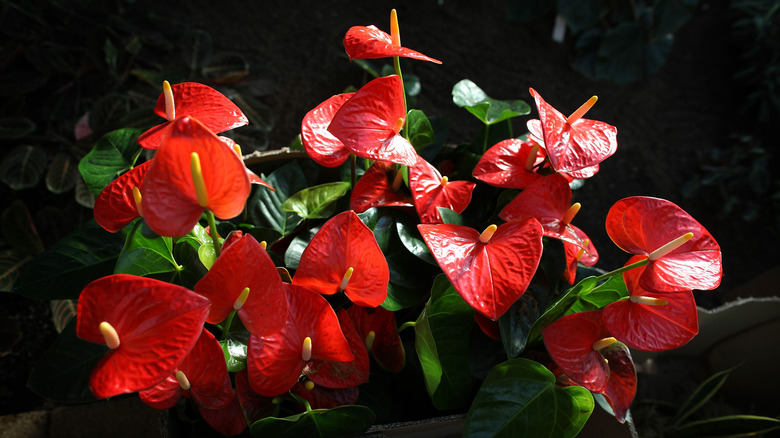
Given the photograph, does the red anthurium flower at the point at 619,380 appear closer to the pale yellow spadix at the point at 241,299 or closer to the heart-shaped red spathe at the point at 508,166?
the heart-shaped red spathe at the point at 508,166

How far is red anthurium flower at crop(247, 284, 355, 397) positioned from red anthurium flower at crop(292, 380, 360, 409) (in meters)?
0.05

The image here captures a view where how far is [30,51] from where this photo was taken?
1000 mm

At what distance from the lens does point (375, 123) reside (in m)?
0.47

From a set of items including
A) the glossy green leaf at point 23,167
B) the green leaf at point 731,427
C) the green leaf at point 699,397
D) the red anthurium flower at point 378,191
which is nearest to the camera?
the red anthurium flower at point 378,191

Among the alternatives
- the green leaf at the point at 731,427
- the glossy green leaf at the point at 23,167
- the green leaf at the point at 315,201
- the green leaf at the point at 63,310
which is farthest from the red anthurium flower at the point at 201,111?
the green leaf at the point at 731,427

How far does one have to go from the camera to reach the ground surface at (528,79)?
1190 mm

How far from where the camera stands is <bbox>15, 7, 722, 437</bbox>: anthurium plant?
0.36 meters

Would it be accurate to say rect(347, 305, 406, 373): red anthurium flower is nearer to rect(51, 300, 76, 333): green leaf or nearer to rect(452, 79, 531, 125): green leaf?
rect(452, 79, 531, 125): green leaf

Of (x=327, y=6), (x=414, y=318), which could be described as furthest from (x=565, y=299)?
(x=327, y=6)

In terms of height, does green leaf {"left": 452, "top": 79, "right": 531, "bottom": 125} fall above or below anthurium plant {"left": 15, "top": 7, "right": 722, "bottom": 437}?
above

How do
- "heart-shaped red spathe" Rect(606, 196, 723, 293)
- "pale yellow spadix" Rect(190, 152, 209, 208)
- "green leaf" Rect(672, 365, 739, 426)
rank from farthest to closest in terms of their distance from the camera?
1. "green leaf" Rect(672, 365, 739, 426)
2. "heart-shaped red spathe" Rect(606, 196, 723, 293)
3. "pale yellow spadix" Rect(190, 152, 209, 208)

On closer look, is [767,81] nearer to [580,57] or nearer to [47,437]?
[580,57]

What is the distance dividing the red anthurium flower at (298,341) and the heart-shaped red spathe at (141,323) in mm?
88

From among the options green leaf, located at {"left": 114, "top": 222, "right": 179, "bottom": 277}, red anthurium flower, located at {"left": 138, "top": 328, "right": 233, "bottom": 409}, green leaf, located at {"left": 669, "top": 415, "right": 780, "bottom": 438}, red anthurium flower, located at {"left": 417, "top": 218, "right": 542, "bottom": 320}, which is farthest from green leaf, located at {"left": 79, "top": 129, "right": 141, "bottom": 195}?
green leaf, located at {"left": 669, "top": 415, "right": 780, "bottom": 438}
